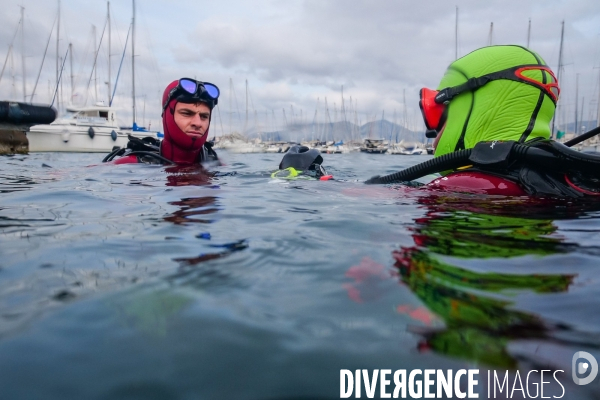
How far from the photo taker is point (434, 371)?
0.80 metres

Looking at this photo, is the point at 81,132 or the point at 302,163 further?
the point at 81,132

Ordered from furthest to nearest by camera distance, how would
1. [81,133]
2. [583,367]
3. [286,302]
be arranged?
[81,133]
[286,302]
[583,367]

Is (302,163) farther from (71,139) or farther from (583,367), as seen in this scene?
(71,139)

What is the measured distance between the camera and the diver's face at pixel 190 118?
5758 mm

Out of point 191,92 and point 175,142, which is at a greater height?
point 191,92

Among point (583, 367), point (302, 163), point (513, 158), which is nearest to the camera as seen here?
point (583, 367)

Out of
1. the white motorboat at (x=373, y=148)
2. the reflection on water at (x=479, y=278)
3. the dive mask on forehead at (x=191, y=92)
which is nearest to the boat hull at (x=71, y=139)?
the dive mask on forehead at (x=191, y=92)

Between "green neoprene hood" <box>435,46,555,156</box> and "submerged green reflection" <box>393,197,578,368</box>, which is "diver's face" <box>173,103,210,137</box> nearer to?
"green neoprene hood" <box>435,46,555,156</box>

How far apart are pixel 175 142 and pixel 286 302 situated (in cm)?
532

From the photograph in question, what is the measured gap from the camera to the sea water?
0.79m

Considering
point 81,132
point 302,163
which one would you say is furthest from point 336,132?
point 302,163

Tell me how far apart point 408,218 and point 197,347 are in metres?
1.64

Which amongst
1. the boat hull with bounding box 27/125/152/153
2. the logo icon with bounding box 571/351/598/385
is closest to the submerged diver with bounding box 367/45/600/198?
the logo icon with bounding box 571/351/598/385

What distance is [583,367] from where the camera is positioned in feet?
2.66
